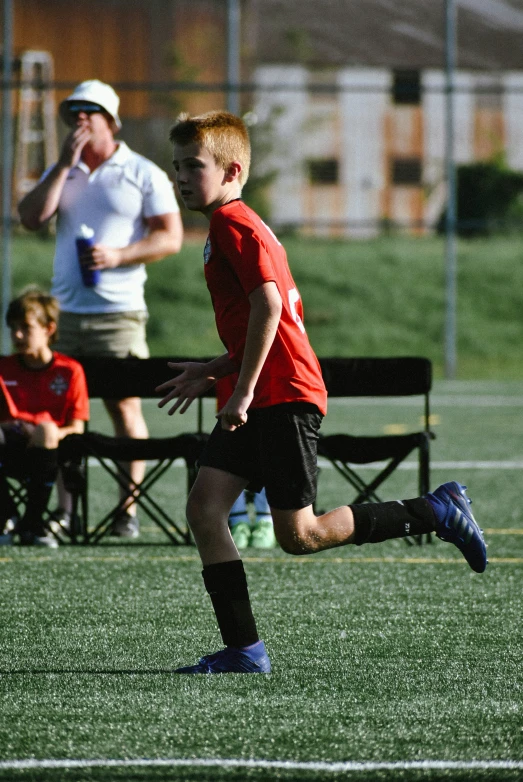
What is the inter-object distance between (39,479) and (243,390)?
8.67 ft

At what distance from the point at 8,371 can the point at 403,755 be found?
3768 mm

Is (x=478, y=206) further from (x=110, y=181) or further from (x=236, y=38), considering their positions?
(x=110, y=181)

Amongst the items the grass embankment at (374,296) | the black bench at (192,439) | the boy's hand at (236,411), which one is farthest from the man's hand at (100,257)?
the grass embankment at (374,296)

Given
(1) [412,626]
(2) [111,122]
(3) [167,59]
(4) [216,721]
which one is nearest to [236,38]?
(3) [167,59]

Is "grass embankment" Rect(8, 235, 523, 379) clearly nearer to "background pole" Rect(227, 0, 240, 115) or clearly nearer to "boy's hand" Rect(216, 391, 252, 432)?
"background pole" Rect(227, 0, 240, 115)

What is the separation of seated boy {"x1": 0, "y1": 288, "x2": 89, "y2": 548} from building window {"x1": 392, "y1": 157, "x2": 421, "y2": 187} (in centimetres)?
1392

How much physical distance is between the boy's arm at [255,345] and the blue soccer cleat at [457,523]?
92cm

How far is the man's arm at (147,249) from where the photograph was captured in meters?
6.48

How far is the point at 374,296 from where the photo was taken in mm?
21312

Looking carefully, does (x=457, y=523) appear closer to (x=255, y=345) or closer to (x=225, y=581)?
(x=225, y=581)

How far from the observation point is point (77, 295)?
670cm

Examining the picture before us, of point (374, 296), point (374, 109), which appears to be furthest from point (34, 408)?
point (374, 296)

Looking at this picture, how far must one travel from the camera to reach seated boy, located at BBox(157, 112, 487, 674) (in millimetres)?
3830

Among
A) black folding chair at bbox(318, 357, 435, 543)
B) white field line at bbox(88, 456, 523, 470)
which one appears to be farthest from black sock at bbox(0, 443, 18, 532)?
white field line at bbox(88, 456, 523, 470)
